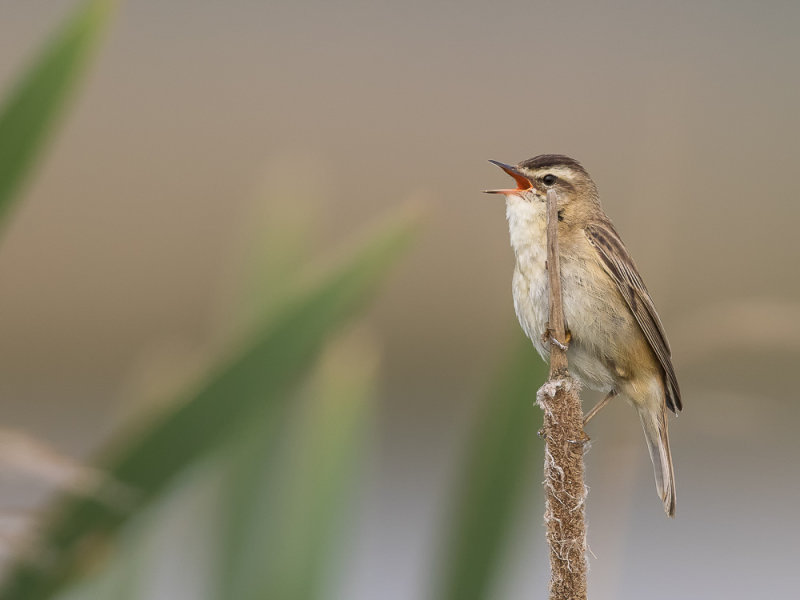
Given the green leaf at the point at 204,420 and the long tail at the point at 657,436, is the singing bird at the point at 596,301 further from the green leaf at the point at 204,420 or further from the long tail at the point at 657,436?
the green leaf at the point at 204,420

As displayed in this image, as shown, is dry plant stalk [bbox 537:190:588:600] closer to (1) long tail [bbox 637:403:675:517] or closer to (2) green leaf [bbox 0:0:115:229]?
(2) green leaf [bbox 0:0:115:229]

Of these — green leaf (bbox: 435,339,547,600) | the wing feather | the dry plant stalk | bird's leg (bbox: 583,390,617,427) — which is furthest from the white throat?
the dry plant stalk

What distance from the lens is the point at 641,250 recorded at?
77.9 inches

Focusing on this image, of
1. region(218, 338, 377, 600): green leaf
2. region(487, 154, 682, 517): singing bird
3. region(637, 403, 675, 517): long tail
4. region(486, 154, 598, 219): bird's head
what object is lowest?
region(218, 338, 377, 600): green leaf

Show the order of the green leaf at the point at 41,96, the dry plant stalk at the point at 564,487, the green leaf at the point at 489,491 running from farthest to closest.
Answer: the green leaf at the point at 489,491 < the green leaf at the point at 41,96 < the dry plant stalk at the point at 564,487

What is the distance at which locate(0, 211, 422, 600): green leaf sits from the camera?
1465mm

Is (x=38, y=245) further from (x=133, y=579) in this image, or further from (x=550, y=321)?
(x=550, y=321)

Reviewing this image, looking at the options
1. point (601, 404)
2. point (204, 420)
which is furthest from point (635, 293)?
point (204, 420)

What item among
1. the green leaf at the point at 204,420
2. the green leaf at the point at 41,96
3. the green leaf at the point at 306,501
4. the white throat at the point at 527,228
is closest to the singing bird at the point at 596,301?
the white throat at the point at 527,228

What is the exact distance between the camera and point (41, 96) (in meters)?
1.57

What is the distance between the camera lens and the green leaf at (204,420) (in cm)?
146

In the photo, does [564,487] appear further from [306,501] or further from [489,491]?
[306,501]

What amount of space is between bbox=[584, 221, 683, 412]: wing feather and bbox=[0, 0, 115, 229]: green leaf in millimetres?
1330

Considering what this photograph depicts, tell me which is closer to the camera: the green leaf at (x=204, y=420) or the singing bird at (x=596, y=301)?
the green leaf at (x=204, y=420)
